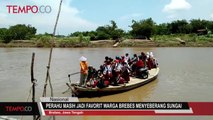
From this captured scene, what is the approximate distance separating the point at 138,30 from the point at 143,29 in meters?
1.18

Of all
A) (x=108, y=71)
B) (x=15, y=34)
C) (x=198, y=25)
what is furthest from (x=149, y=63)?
(x=198, y=25)

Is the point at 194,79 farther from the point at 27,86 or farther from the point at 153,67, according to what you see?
the point at 27,86

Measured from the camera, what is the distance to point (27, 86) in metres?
14.9

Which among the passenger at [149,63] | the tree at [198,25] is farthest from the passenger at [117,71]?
the tree at [198,25]

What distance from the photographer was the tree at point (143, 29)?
54784mm

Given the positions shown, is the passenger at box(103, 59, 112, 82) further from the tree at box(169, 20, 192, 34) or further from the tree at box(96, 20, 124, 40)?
the tree at box(169, 20, 192, 34)

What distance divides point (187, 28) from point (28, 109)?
206 ft

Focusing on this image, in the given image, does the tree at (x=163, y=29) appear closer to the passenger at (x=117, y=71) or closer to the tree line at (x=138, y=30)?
the tree line at (x=138, y=30)

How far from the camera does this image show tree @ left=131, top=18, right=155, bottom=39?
54.8m

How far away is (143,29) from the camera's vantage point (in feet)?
179

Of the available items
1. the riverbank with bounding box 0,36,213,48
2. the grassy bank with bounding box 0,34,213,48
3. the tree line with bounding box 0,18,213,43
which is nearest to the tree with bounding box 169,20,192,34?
the tree line with bounding box 0,18,213,43

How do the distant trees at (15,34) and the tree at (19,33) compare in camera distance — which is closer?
the distant trees at (15,34)

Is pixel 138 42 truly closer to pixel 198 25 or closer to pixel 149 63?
pixel 198 25

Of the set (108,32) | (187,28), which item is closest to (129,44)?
(108,32)
